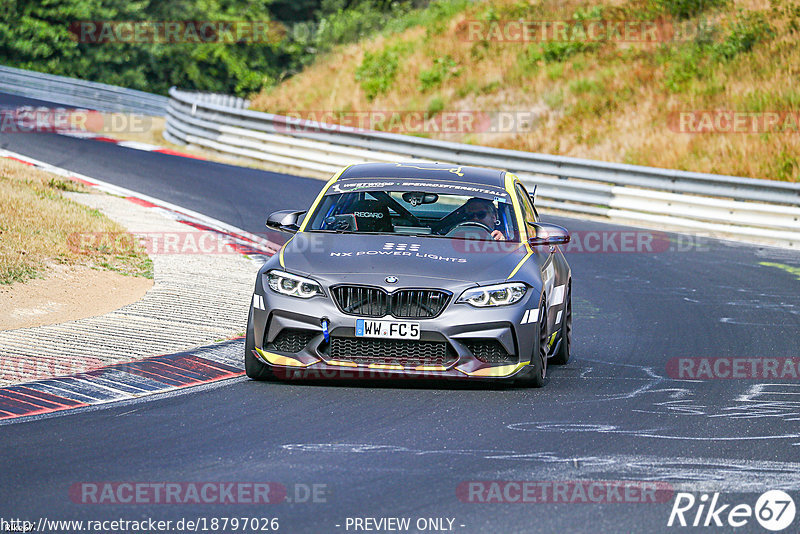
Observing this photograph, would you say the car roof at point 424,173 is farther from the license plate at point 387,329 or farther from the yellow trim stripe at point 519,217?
the license plate at point 387,329

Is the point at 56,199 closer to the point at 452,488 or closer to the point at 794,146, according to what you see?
the point at 452,488

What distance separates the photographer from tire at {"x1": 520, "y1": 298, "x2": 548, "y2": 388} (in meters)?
8.66

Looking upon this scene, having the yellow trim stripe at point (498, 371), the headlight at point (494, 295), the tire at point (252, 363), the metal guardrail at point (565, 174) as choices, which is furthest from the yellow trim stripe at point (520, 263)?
the metal guardrail at point (565, 174)

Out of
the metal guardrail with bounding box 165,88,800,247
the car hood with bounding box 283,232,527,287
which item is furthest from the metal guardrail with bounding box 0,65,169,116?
the car hood with bounding box 283,232,527,287

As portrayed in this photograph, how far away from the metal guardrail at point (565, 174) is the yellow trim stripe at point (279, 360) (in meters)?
13.9

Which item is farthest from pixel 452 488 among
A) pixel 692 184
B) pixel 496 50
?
pixel 496 50

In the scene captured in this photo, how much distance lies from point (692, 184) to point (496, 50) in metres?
14.4

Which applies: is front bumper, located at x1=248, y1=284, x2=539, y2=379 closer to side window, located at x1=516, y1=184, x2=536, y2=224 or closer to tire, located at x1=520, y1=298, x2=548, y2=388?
tire, located at x1=520, y1=298, x2=548, y2=388

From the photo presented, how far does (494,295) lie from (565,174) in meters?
15.2

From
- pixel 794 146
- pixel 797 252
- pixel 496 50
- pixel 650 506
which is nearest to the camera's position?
pixel 650 506

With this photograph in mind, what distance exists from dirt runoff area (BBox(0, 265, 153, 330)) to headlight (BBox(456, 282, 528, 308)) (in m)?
4.18

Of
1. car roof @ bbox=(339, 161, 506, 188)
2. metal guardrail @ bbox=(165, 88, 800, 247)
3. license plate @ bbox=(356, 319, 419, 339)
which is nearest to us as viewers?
license plate @ bbox=(356, 319, 419, 339)

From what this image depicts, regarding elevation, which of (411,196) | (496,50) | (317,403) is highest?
(496,50)

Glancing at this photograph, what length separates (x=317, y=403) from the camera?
26.6 feet
